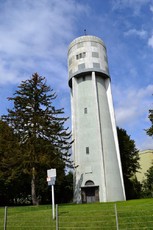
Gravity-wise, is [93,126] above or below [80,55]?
below

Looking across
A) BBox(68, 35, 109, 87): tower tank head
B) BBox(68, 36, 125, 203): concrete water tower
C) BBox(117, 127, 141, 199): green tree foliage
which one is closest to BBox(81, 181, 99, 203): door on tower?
BBox(68, 36, 125, 203): concrete water tower

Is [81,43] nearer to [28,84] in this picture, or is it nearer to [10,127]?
[28,84]

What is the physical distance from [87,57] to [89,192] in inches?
739

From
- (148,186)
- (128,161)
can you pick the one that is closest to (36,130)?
(128,161)

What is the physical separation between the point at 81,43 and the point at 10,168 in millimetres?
22578

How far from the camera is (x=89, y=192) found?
32.3 meters

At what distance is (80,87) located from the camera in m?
38.1

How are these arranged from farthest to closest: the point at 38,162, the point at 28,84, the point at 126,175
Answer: the point at 126,175 < the point at 28,84 < the point at 38,162

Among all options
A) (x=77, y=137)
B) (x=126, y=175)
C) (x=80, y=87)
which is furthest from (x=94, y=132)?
(x=126, y=175)

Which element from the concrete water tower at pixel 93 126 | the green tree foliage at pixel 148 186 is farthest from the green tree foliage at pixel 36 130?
the green tree foliage at pixel 148 186

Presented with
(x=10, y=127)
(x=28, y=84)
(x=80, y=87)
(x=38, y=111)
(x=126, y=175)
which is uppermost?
(x=80, y=87)

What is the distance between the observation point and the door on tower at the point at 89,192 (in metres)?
31.7

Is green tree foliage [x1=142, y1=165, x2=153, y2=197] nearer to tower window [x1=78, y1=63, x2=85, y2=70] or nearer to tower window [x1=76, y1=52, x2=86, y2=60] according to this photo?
tower window [x1=78, y1=63, x2=85, y2=70]

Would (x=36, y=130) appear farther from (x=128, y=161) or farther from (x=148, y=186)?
(x=148, y=186)
